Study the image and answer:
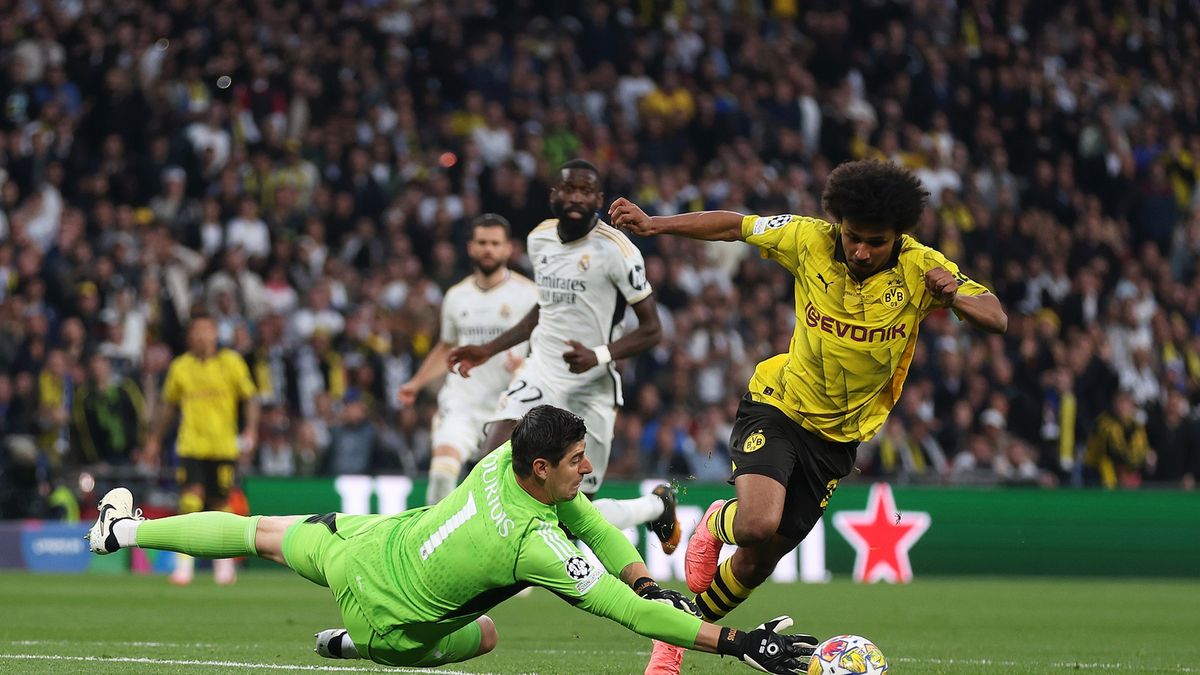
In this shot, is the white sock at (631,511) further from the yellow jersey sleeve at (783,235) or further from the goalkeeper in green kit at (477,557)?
the goalkeeper in green kit at (477,557)

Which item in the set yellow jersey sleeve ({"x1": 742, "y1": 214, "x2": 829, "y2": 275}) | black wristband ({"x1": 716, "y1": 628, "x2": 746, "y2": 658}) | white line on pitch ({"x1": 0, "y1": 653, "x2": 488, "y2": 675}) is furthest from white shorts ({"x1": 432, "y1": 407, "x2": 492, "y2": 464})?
black wristband ({"x1": 716, "y1": 628, "x2": 746, "y2": 658})

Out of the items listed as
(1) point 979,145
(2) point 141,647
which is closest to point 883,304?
(2) point 141,647

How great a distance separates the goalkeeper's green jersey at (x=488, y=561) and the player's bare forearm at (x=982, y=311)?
5.41 ft

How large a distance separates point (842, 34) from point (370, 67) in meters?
6.92

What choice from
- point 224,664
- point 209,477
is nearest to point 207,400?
point 209,477

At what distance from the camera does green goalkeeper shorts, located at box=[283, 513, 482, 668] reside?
686cm

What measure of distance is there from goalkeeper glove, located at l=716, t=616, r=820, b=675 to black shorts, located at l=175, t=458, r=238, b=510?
34.0 ft

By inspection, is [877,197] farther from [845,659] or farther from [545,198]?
[545,198]

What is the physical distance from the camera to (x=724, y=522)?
806cm

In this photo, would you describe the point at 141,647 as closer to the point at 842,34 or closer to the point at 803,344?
the point at 803,344

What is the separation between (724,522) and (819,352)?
905 millimetres

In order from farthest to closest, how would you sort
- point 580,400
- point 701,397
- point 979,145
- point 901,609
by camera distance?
point 979,145 < point 701,397 < point 901,609 < point 580,400

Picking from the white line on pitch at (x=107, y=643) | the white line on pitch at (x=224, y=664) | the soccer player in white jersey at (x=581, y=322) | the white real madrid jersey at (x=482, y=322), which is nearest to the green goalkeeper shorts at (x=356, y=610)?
the white line on pitch at (x=224, y=664)

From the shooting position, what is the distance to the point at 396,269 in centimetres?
1986
